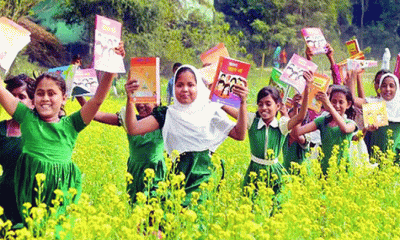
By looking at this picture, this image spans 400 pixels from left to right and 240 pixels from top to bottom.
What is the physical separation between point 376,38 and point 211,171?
160 feet

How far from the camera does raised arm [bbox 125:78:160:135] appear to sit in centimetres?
571

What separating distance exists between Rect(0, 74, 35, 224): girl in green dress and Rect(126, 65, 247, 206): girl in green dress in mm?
830

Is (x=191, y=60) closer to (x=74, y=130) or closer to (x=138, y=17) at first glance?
(x=138, y=17)

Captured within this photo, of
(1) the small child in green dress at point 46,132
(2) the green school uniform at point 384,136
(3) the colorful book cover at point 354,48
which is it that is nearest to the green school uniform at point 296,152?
(2) the green school uniform at point 384,136

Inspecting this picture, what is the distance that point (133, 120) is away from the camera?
5879 millimetres

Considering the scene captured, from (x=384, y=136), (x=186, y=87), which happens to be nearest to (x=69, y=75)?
(x=186, y=87)

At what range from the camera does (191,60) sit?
3753 centimetres

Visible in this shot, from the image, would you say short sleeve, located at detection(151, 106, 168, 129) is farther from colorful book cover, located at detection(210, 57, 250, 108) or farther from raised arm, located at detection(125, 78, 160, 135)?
colorful book cover, located at detection(210, 57, 250, 108)

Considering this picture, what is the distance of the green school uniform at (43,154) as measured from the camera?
5.30 metres

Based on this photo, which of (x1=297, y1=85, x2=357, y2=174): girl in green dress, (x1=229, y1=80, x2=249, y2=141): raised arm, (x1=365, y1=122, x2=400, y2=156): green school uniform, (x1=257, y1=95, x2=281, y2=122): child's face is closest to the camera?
(x1=229, y1=80, x2=249, y2=141): raised arm

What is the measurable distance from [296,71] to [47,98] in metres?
2.68

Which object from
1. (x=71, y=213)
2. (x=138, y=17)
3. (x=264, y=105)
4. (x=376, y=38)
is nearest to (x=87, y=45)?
(x=138, y=17)

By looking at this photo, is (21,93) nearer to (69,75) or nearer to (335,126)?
(69,75)

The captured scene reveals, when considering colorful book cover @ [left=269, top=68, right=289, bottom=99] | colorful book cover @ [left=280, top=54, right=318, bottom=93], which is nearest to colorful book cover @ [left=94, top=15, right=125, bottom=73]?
colorful book cover @ [left=280, top=54, right=318, bottom=93]
